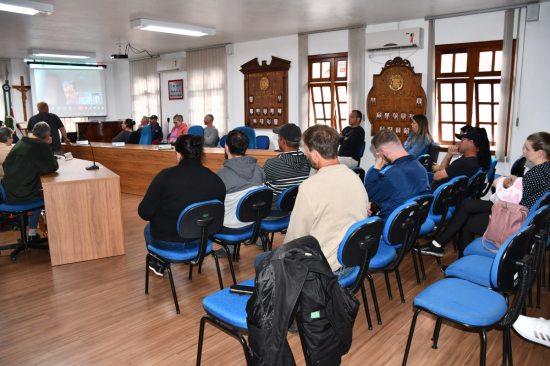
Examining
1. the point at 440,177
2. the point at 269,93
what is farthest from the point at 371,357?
the point at 269,93

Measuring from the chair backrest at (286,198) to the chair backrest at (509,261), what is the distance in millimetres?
1862

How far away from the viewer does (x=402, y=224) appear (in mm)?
2723

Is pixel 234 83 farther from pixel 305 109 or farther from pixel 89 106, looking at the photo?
pixel 89 106

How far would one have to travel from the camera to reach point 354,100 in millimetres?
8039

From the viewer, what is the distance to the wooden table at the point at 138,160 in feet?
21.8

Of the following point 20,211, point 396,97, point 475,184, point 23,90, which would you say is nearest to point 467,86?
point 396,97

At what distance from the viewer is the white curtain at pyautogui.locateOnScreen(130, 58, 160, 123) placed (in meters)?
12.4

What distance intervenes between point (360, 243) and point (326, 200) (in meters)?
0.30

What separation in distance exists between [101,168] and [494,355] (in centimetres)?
412

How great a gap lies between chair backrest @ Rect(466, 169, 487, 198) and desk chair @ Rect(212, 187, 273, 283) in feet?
7.02

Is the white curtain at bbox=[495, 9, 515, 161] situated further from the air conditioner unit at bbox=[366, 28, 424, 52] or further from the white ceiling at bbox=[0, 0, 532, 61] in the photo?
the air conditioner unit at bbox=[366, 28, 424, 52]

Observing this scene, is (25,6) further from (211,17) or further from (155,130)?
(155,130)

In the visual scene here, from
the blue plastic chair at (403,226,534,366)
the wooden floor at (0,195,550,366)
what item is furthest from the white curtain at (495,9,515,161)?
the blue plastic chair at (403,226,534,366)

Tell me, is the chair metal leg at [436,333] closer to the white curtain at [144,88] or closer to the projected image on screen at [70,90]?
the white curtain at [144,88]
